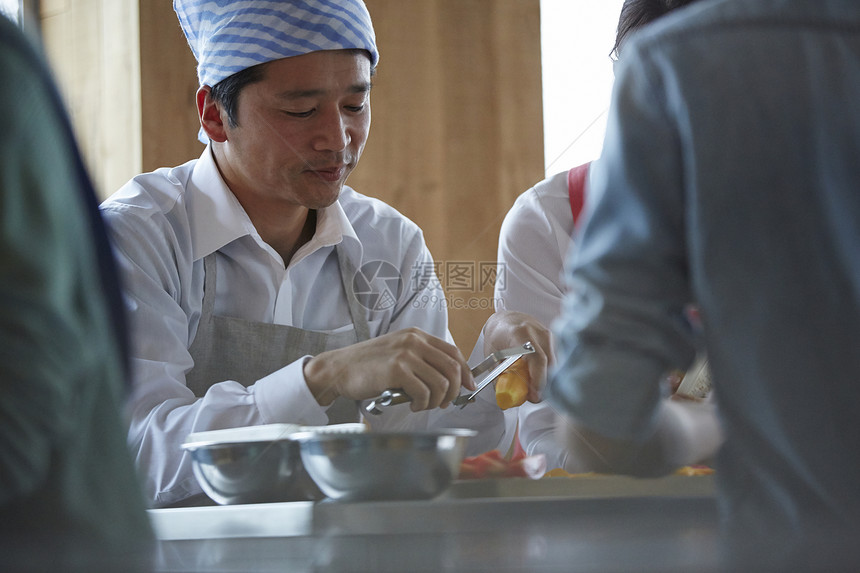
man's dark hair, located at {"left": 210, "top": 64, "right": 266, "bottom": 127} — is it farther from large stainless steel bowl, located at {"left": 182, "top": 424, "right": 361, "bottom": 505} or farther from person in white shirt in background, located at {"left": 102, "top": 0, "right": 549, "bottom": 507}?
large stainless steel bowl, located at {"left": 182, "top": 424, "right": 361, "bottom": 505}

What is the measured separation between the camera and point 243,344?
797 millimetres

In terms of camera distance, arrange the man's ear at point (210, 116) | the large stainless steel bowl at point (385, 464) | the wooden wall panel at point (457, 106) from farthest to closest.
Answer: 1. the man's ear at point (210, 116)
2. the wooden wall panel at point (457, 106)
3. the large stainless steel bowl at point (385, 464)

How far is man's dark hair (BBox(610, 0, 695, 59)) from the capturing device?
65cm

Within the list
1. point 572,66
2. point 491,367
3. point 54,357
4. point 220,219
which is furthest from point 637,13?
A: point 54,357

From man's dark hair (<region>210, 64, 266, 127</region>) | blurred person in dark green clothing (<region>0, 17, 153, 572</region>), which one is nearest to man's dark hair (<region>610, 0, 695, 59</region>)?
man's dark hair (<region>210, 64, 266, 127</region>)

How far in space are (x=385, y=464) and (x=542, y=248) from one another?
0.95ft

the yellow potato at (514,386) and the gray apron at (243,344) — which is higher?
the yellow potato at (514,386)

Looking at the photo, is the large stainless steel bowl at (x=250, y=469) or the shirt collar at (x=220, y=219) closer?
the large stainless steel bowl at (x=250, y=469)

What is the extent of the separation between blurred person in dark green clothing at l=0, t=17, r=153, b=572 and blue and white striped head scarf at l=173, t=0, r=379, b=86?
1.66ft

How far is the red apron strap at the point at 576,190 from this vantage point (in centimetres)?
69

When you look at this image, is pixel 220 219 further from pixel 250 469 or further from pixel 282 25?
pixel 250 469

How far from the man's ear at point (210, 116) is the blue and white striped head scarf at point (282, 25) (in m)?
0.07

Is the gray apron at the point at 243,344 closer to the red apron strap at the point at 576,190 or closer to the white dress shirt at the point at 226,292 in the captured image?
the white dress shirt at the point at 226,292

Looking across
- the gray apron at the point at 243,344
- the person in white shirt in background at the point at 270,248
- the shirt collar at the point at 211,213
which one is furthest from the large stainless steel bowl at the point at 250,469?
the shirt collar at the point at 211,213
